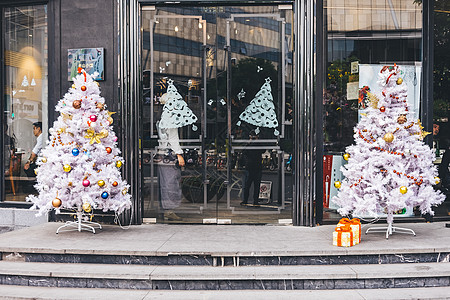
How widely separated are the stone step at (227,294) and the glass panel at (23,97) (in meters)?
3.69

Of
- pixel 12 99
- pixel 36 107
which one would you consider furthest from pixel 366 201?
pixel 12 99

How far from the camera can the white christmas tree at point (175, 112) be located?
775 cm

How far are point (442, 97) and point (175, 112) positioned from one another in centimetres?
489

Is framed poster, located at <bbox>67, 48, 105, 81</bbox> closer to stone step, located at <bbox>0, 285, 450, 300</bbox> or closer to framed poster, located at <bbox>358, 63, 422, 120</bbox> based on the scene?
stone step, located at <bbox>0, 285, 450, 300</bbox>

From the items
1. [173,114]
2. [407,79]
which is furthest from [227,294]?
[407,79]

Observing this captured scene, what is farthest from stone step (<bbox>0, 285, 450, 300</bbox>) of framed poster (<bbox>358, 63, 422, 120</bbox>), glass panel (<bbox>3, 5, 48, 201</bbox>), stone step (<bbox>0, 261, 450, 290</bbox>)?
glass panel (<bbox>3, 5, 48, 201</bbox>)

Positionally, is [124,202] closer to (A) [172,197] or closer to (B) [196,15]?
(A) [172,197]

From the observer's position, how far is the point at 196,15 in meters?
7.66

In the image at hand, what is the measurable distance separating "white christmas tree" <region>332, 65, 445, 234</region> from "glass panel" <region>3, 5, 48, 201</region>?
19.0 feet

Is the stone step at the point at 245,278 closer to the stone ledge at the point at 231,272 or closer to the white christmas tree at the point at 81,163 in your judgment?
the stone ledge at the point at 231,272

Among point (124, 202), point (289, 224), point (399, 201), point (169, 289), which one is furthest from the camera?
point (289, 224)

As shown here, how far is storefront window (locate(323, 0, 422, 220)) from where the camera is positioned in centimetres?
765

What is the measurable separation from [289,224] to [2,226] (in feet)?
17.7

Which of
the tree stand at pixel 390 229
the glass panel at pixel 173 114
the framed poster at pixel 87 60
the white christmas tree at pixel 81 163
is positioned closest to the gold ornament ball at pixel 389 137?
the tree stand at pixel 390 229
